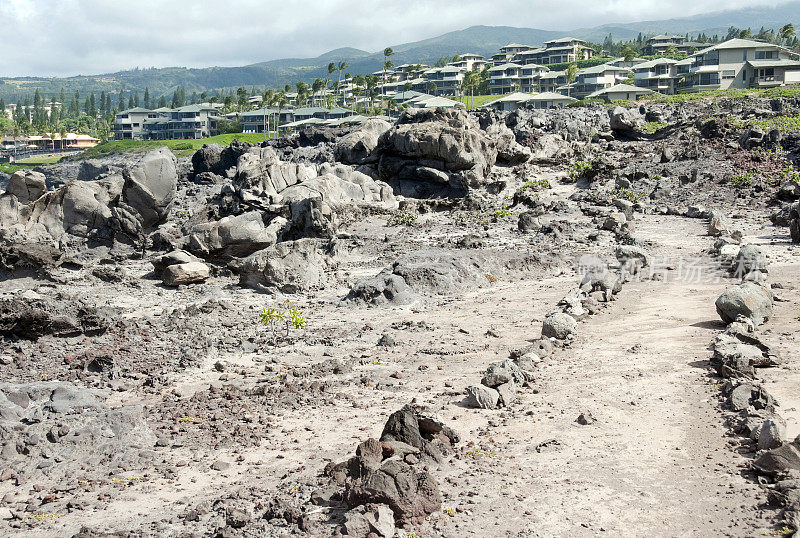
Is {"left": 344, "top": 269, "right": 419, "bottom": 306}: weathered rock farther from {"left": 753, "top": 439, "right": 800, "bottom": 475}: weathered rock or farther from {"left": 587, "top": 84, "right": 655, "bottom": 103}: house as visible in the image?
{"left": 587, "top": 84, "right": 655, "bottom": 103}: house

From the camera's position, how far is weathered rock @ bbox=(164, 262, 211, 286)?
65.7 ft

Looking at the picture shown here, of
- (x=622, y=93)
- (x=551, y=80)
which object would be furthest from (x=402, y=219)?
(x=551, y=80)

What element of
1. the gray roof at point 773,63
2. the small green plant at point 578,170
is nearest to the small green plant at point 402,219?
the small green plant at point 578,170

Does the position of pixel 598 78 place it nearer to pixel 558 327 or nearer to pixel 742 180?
pixel 742 180

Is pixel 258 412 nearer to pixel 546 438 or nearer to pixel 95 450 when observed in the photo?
pixel 95 450

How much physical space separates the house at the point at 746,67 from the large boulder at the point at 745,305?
182 feet

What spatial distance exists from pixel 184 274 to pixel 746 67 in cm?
6067

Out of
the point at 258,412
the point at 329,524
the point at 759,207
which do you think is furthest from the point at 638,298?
the point at 759,207

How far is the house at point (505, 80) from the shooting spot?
10750 cm

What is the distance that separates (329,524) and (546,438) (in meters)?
3.39

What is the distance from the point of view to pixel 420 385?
12414mm

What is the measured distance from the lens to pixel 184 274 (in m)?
20.0

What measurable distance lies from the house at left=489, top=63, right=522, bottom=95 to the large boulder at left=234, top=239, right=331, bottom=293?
9036 centimetres

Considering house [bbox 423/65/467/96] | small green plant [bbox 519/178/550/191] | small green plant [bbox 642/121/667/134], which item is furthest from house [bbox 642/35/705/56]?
small green plant [bbox 519/178/550/191]
